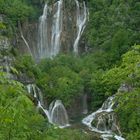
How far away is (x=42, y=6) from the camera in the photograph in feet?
131

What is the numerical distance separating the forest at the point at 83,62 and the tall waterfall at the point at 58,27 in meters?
0.10

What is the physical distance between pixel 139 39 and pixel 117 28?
2223 mm

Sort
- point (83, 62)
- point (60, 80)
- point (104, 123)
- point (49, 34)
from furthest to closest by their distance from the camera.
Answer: point (49, 34)
point (83, 62)
point (60, 80)
point (104, 123)

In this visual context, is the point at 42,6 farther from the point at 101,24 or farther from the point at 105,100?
the point at 105,100

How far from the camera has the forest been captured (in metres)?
10.2

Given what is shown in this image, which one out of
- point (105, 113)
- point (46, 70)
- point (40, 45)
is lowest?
point (105, 113)

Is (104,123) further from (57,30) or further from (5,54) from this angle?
(57,30)

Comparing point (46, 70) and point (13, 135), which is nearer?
point (13, 135)

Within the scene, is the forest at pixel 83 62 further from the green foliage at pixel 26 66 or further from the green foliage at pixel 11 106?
the green foliage at pixel 11 106

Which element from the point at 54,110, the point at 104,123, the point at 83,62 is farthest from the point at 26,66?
the point at 104,123

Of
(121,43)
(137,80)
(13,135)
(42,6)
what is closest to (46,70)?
(121,43)

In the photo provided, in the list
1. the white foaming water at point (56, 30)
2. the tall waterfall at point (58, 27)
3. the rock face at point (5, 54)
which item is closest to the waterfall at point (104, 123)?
the rock face at point (5, 54)

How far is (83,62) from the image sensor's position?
108ft

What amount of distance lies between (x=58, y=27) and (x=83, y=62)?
6.11 meters
